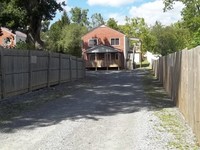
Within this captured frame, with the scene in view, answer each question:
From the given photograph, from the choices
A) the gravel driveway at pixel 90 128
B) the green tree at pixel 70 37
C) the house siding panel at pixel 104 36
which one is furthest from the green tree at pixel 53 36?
the gravel driveway at pixel 90 128

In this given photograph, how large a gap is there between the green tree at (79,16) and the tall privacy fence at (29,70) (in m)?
112

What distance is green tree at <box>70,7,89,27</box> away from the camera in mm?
139325

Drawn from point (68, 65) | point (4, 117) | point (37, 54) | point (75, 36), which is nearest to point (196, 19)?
point (68, 65)

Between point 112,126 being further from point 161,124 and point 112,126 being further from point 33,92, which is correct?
point 33,92

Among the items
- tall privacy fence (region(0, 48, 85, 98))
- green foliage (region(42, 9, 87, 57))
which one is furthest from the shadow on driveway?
green foliage (region(42, 9, 87, 57))

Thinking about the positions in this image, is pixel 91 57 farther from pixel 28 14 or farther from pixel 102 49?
pixel 28 14

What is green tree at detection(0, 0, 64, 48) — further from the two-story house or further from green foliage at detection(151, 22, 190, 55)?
green foliage at detection(151, 22, 190, 55)

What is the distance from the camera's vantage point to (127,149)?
817 centimetres

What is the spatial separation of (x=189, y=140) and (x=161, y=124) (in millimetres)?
2049

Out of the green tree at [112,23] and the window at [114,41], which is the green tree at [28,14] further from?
the green tree at [112,23]

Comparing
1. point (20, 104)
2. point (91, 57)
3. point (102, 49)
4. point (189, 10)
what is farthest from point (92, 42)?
point (20, 104)

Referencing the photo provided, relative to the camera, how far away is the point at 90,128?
34.0 feet

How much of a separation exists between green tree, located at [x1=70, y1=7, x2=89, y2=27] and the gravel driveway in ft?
412

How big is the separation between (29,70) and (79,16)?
123 metres
